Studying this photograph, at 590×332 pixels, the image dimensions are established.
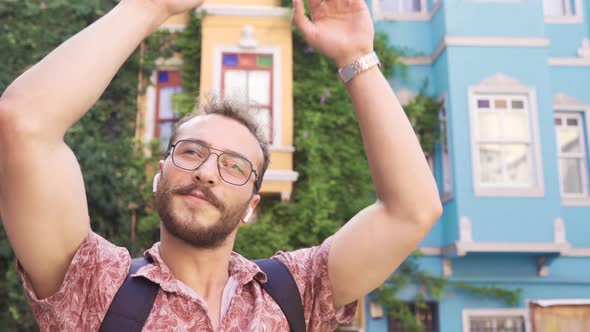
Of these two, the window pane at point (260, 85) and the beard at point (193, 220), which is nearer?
the beard at point (193, 220)

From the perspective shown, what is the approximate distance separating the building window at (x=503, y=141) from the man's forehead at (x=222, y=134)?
287 inches

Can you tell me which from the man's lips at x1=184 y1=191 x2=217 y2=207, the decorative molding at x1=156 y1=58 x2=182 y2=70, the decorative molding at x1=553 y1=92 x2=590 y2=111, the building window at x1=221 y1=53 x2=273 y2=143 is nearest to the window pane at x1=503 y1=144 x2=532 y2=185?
the decorative molding at x1=553 y1=92 x2=590 y2=111

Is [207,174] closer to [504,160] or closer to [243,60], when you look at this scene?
[243,60]

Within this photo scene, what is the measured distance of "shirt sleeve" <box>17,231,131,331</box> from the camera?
1.50 m

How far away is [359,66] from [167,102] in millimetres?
7676

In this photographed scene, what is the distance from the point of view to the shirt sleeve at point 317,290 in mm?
1851

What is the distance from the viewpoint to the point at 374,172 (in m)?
1.77

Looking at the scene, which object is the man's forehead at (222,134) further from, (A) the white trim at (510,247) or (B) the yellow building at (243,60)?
(A) the white trim at (510,247)

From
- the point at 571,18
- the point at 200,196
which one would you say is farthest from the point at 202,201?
the point at 571,18

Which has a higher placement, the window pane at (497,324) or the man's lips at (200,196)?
the man's lips at (200,196)

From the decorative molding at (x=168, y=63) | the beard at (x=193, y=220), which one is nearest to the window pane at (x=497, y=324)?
the decorative molding at (x=168, y=63)

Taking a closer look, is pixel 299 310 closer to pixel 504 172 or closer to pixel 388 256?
pixel 388 256

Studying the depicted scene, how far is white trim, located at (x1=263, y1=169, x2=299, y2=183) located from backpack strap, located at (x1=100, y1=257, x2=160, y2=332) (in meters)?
6.33

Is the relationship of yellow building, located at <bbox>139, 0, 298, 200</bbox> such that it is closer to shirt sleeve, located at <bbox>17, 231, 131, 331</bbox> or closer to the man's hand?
the man's hand
